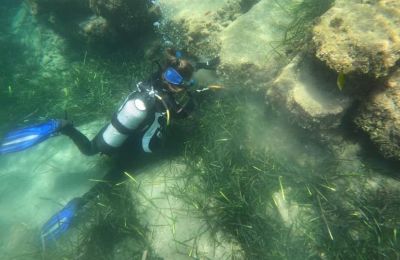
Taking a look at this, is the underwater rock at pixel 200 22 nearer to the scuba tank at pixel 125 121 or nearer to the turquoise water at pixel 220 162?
the turquoise water at pixel 220 162

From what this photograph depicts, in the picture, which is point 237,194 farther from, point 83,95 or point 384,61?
point 83,95

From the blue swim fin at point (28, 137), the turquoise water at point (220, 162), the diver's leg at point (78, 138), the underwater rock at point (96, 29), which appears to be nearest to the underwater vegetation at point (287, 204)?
the turquoise water at point (220, 162)

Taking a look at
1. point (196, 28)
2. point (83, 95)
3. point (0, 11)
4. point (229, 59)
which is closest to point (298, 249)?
point (229, 59)

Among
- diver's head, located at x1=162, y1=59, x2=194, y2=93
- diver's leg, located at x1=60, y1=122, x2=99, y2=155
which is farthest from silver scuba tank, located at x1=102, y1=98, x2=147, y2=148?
diver's leg, located at x1=60, y1=122, x2=99, y2=155

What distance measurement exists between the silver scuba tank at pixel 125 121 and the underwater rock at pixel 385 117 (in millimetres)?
2806

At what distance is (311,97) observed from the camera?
356cm

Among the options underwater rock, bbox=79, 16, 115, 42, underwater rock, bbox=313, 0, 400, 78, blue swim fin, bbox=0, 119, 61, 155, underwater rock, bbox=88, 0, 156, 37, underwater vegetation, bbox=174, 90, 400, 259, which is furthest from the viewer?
underwater rock, bbox=79, 16, 115, 42

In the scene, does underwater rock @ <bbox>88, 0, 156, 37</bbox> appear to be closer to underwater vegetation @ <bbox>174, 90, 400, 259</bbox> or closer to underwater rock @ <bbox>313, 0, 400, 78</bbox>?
underwater vegetation @ <bbox>174, 90, 400, 259</bbox>

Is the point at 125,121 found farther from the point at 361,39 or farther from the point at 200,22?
the point at 361,39

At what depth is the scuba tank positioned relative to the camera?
4.32m

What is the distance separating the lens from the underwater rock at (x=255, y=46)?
171 inches

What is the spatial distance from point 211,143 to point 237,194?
975 mm

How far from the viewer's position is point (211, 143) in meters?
4.87

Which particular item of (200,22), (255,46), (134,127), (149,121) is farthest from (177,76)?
(200,22)
